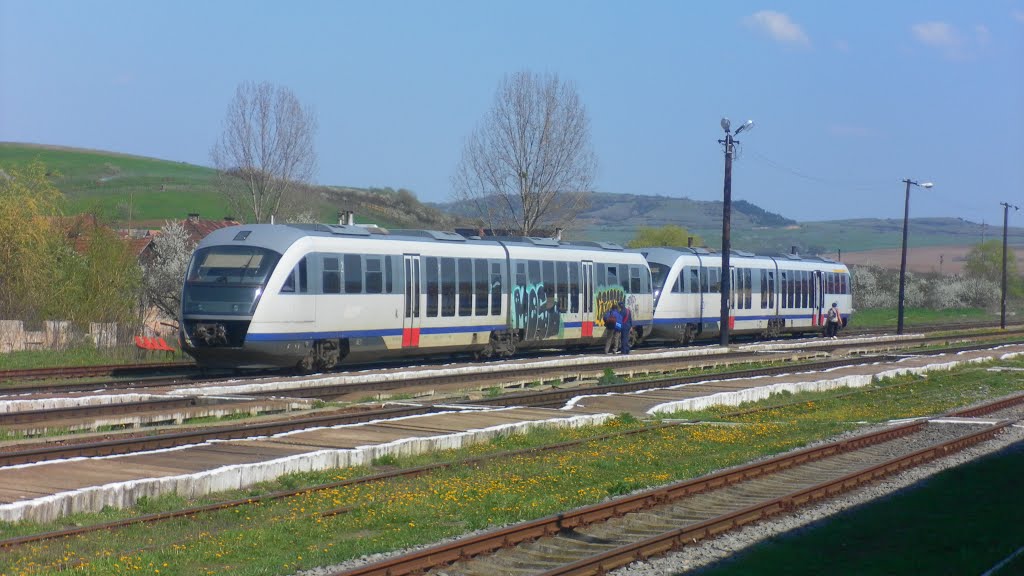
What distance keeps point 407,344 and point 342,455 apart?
45.6 ft

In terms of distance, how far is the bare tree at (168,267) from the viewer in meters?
44.0

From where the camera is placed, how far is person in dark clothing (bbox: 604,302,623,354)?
115ft

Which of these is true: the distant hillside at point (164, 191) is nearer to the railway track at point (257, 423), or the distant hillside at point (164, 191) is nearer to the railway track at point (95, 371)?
the railway track at point (95, 371)

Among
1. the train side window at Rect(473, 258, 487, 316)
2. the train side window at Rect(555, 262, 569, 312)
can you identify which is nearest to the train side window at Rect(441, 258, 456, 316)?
the train side window at Rect(473, 258, 487, 316)

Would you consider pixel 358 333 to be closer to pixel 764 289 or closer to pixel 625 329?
pixel 625 329

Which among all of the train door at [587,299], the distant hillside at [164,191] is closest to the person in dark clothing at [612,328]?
the train door at [587,299]

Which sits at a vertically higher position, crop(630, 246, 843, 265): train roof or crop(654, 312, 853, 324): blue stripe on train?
crop(630, 246, 843, 265): train roof

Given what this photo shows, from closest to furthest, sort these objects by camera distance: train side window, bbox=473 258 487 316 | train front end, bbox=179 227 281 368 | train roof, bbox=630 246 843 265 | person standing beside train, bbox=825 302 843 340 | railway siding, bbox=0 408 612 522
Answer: railway siding, bbox=0 408 612 522 < train front end, bbox=179 227 281 368 < train side window, bbox=473 258 487 316 < train roof, bbox=630 246 843 265 < person standing beside train, bbox=825 302 843 340

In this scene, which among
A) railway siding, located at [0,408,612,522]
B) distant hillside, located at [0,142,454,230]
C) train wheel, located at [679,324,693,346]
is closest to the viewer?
railway siding, located at [0,408,612,522]

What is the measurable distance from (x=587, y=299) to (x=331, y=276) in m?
11.8

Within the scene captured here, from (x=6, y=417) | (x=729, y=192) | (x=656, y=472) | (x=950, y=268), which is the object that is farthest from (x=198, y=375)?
(x=950, y=268)

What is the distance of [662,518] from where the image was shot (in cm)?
1201

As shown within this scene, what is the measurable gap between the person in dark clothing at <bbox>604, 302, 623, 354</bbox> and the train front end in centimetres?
1282

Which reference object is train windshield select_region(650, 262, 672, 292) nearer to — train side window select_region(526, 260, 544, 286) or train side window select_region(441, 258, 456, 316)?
train side window select_region(526, 260, 544, 286)
